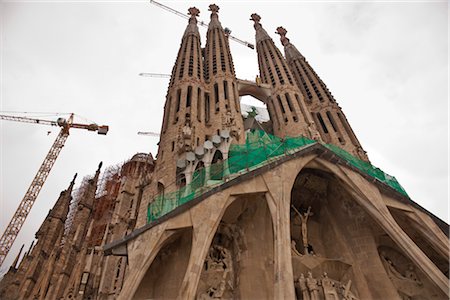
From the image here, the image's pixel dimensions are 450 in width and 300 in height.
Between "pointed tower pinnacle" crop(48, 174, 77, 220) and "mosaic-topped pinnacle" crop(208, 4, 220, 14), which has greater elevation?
"mosaic-topped pinnacle" crop(208, 4, 220, 14)

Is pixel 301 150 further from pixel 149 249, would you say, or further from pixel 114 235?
pixel 114 235

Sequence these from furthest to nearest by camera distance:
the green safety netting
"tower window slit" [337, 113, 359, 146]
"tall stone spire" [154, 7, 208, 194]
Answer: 1. "tower window slit" [337, 113, 359, 146]
2. "tall stone spire" [154, 7, 208, 194]
3. the green safety netting

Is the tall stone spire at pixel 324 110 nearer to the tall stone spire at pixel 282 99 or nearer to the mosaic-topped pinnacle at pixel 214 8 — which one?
the tall stone spire at pixel 282 99

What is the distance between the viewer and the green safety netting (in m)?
12.5

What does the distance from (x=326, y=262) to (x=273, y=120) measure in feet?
42.0

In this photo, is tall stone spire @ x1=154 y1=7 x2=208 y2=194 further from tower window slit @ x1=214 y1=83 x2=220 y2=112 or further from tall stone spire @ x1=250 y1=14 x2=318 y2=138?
tall stone spire @ x1=250 y1=14 x2=318 y2=138

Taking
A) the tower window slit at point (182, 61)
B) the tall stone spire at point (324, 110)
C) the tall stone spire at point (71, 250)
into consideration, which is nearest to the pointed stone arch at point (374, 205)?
the tall stone spire at point (324, 110)

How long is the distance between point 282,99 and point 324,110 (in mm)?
3431

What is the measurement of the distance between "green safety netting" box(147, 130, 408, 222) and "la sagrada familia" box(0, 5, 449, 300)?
0.05 metres

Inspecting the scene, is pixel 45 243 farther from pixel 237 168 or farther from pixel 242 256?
pixel 237 168

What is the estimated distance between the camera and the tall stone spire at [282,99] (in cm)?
2195

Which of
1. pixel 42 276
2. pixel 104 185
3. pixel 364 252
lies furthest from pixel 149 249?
pixel 104 185

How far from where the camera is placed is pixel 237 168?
43.6 feet

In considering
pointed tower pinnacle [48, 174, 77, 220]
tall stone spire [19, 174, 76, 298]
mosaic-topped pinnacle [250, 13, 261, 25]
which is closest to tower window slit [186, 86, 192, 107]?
tall stone spire [19, 174, 76, 298]
